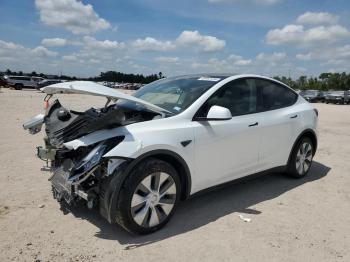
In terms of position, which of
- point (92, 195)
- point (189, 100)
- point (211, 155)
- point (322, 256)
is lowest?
point (322, 256)

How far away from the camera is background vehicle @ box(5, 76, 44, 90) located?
46.2 meters

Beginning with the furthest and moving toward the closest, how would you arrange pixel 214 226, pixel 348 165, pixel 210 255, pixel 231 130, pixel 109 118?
pixel 348 165 → pixel 231 130 → pixel 214 226 → pixel 109 118 → pixel 210 255

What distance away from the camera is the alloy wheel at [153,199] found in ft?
12.2

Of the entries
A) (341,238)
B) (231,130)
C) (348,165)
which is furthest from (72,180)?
(348,165)

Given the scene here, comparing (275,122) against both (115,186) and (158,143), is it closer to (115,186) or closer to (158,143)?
(158,143)

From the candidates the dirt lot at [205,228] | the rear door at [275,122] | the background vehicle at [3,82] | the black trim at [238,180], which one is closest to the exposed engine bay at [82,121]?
the dirt lot at [205,228]

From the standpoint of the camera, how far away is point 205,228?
13.5ft

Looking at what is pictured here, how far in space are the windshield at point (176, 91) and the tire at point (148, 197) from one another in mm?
806

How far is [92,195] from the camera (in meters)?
3.65

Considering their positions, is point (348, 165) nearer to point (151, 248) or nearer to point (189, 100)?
point (189, 100)

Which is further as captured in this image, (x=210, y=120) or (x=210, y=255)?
(x=210, y=120)

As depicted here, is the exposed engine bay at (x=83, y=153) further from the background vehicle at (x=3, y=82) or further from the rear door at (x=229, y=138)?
the background vehicle at (x=3, y=82)

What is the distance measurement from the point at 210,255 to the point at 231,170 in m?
1.38

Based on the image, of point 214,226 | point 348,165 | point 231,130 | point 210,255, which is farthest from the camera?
point 348,165
